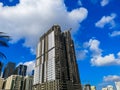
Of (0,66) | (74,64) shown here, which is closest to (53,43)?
(74,64)

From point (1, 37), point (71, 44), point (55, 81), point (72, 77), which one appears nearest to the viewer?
point (1, 37)

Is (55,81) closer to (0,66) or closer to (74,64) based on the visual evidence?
(74,64)

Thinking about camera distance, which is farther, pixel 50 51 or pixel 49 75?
pixel 50 51

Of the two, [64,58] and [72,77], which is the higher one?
[64,58]

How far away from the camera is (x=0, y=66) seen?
1095 cm

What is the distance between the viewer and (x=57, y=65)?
549 ft

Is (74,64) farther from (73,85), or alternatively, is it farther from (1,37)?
(1,37)

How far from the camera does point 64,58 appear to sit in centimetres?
17925

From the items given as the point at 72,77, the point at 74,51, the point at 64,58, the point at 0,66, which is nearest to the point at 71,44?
the point at 74,51

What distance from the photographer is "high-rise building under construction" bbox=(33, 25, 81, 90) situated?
161500 millimetres

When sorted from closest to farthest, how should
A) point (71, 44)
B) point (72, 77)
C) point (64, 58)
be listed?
point (72, 77), point (64, 58), point (71, 44)

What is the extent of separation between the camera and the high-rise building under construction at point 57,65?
6358 inches

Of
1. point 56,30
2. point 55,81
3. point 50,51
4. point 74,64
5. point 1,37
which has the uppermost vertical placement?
point 56,30

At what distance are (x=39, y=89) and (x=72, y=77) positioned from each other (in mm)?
39112
